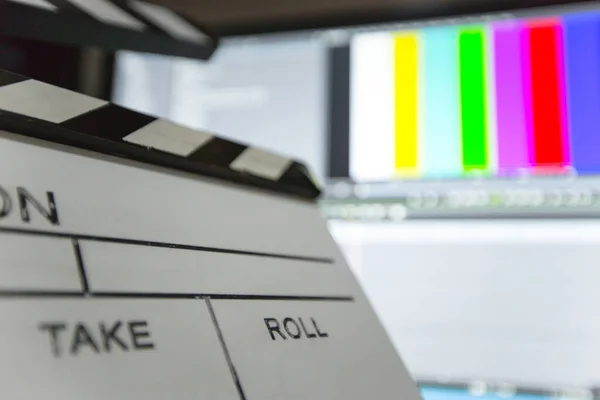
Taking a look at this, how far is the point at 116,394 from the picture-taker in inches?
12.2

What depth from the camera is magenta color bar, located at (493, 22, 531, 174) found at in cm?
83

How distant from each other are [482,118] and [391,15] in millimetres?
201

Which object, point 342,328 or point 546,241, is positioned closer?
point 342,328

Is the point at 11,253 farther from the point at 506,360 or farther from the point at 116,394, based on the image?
the point at 506,360

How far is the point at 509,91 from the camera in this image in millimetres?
854

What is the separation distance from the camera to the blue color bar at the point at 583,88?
796 mm

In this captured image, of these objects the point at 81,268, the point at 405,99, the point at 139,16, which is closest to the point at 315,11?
the point at 405,99

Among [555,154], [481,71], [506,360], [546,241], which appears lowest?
[506,360]

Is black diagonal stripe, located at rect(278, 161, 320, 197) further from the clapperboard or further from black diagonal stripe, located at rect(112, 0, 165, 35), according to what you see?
black diagonal stripe, located at rect(112, 0, 165, 35)

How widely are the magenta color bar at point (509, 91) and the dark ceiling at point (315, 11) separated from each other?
0.13ft

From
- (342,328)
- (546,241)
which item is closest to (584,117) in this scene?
(546,241)

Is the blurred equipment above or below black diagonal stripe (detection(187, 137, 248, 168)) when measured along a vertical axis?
below

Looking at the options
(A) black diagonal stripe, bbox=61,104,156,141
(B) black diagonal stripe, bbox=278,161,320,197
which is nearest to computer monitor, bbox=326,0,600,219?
(B) black diagonal stripe, bbox=278,161,320,197

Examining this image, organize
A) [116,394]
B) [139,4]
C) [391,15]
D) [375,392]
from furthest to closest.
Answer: [391,15], [139,4], [375,392], [116,394]
